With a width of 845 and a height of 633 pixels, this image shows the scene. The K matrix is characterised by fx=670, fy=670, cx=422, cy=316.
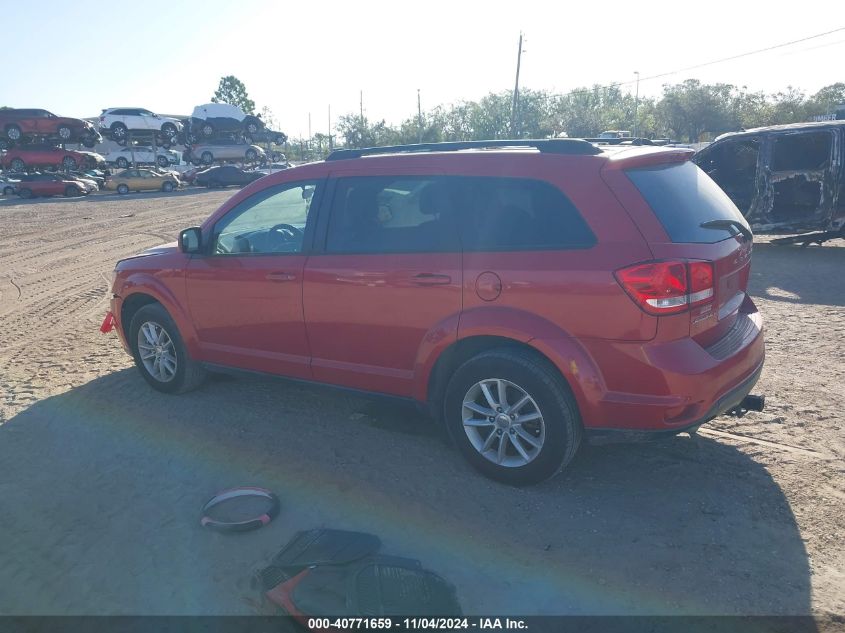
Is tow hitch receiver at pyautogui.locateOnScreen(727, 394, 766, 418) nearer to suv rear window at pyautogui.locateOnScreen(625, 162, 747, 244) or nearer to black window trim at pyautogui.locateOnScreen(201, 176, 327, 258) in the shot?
suv rear window at pyautogui.locateOnScreen(625, 162, 747, 244)

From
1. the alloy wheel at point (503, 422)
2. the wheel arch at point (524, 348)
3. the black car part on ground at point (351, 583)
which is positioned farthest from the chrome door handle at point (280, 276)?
the black car part on ground at point (351, 583)

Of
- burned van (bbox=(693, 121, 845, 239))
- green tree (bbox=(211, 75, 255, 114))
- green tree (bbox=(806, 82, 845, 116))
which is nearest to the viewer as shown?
burned van (bbox=(693, 121, 845, 239))

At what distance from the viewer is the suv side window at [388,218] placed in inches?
157

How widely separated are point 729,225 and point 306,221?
2.66 metres

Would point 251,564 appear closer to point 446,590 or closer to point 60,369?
point 446,590

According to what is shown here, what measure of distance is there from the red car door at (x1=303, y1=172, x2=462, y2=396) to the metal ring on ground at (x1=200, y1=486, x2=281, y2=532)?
0.95m

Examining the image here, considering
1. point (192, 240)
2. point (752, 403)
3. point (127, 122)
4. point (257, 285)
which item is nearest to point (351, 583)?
point (257, 285)

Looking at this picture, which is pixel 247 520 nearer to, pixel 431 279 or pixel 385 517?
pixel 385 517

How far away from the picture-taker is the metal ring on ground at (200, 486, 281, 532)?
350 cm

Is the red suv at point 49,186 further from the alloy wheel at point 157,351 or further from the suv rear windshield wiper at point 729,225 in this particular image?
the suv rear windshield wiper at point 729,225

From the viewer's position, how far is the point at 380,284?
4.10 meters

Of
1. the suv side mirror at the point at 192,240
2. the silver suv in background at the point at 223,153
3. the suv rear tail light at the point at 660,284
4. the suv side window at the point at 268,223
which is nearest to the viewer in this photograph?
the suv rear tail light at the point at 660,284

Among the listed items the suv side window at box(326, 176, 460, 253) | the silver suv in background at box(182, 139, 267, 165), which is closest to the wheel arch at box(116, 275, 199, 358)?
the suv side window at box(326, 176, 460, 253)

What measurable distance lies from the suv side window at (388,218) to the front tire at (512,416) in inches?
29.9
